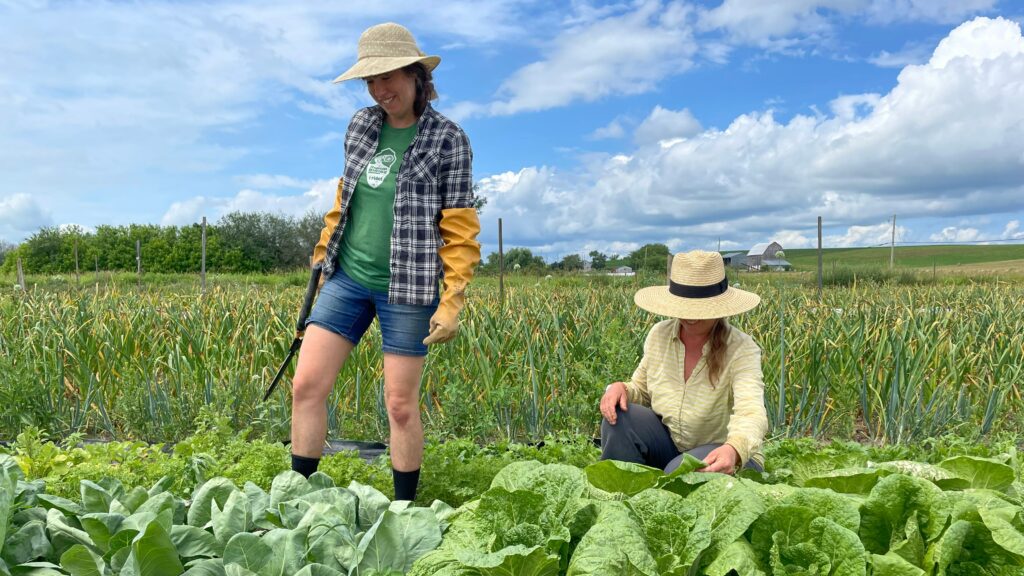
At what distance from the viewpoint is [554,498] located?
4.32 feet

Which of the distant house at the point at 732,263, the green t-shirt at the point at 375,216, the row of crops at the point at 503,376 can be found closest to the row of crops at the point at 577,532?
the green t-shirt at the point at 375,216

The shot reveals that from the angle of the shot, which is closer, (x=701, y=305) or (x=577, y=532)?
(x=577, y=532)

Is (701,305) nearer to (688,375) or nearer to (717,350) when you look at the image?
(717,350)

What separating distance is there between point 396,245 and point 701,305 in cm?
96

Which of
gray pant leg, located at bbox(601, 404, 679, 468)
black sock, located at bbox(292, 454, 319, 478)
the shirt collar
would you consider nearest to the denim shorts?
black sock, located at bbox(292, 454, 319, 478)

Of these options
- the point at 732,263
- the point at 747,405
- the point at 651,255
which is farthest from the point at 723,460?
the point at 732,263

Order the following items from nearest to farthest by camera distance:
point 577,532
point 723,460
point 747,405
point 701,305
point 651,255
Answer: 1. point 577,532
2. point 723,460
3. point 747,405
4. point 701,305
5. point 651,255

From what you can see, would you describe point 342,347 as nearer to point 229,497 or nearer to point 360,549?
point 229,497

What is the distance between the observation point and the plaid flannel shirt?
228 cm

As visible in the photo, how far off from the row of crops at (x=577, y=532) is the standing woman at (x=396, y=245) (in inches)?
32.3

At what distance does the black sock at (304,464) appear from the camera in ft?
8.02

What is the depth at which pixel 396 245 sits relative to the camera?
7.50 feet

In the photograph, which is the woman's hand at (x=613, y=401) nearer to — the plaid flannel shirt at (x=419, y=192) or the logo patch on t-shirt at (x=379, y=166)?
the plaid flannel shirt at (x=419, y=192)

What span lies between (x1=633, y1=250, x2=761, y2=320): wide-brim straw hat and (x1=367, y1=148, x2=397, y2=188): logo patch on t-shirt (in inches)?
35.9
